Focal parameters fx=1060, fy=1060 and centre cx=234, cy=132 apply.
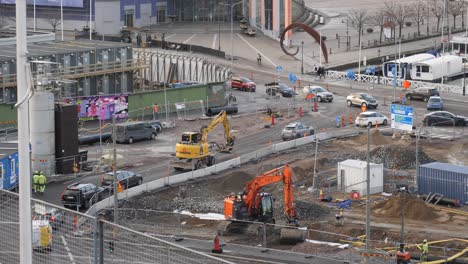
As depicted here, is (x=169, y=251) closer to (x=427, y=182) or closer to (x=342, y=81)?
(x=427, y=182)

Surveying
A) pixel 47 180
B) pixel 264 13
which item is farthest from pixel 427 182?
pixel 264 13

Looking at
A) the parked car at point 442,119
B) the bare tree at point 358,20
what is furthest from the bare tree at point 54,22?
the parked car at point 442,119

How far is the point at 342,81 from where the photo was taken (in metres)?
71.4

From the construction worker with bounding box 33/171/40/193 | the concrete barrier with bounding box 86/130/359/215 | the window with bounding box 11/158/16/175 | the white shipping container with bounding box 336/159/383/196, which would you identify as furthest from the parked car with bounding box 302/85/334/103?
the window with bounding box 11/158/16/175

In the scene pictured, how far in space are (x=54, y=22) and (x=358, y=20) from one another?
1003 inches

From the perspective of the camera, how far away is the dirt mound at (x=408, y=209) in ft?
117

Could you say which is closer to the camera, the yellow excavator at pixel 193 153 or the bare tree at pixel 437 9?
the yellow excavator at pixel 193 153

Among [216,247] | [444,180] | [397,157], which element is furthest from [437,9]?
[216,247]

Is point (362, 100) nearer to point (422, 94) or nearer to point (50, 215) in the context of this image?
point (422, 94)

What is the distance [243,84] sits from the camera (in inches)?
2660

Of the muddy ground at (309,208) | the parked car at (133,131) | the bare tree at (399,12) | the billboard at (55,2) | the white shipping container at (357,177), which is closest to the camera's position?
the muddy ground at (309,208)

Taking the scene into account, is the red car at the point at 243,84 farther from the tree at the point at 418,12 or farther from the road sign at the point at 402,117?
the tree at the point at 418,12

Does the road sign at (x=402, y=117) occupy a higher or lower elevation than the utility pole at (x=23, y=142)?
lower

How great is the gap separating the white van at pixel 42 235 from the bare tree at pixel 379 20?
2999 inches
